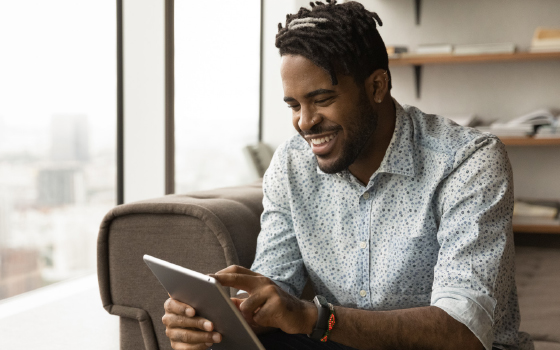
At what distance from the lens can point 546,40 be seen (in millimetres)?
2592

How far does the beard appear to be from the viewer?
1.23m

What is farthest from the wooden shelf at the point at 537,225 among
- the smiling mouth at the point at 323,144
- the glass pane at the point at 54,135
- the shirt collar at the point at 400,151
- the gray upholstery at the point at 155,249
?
the glass pane at the point at 54,135

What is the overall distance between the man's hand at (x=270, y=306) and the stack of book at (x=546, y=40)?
6.93ft

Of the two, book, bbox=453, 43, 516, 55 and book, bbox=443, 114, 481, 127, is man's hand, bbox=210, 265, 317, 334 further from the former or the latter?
book, bbox=453, 43, 516, 55

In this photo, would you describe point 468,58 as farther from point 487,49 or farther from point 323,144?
point 323,144

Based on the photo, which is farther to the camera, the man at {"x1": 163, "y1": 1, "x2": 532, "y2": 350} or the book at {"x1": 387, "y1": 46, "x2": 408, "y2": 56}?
the book at {"x1": 387, "y1": 46, "x2": 408, "y2": 56}

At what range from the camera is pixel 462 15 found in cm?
285

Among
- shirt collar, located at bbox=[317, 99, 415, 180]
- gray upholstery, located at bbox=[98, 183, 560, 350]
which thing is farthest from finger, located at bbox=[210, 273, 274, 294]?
shirt collar, located at bbox=[317, 99, 415, 180]

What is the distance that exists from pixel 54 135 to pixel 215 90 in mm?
1218

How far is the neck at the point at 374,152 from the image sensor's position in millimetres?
1293

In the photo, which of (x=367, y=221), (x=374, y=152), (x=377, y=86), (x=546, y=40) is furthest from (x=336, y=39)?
(x=546, y=40)

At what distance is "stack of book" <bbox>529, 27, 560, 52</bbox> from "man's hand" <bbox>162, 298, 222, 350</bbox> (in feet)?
7.34

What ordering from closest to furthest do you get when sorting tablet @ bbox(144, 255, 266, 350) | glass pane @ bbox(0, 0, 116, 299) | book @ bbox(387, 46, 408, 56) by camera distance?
tablet @ bbox(144, 255, 266, 350) < glass pane @ bbox(0, 0, 116, 299) < book @ bbox(387, 46, 408, 56)

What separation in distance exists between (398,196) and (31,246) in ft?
3.94
